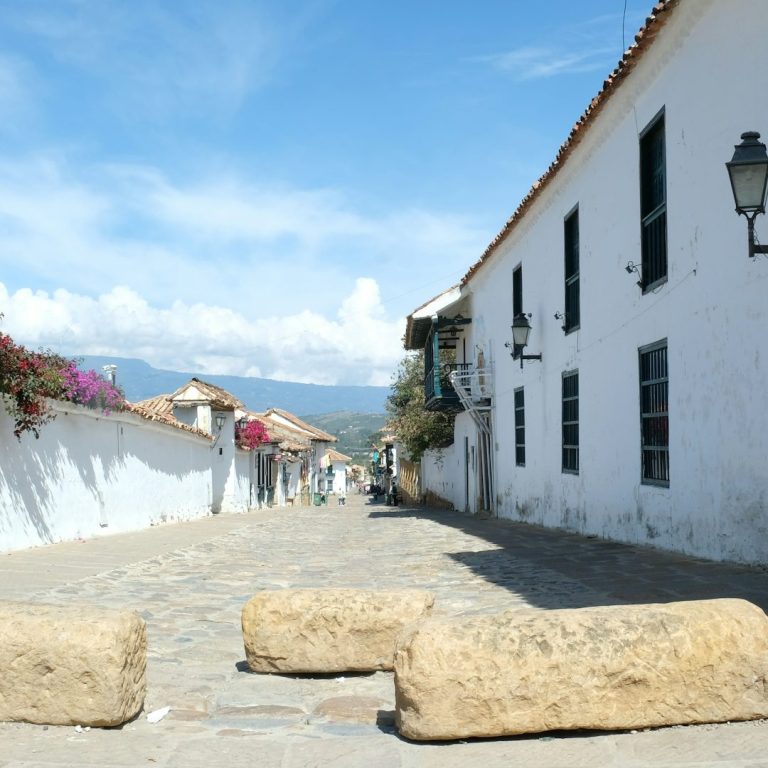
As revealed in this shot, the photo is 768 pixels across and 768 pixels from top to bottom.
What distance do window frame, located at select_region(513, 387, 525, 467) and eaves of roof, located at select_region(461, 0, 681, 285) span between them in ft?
10.8

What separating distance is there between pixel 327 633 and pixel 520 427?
13466 mm

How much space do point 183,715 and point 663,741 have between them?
2.21 meters

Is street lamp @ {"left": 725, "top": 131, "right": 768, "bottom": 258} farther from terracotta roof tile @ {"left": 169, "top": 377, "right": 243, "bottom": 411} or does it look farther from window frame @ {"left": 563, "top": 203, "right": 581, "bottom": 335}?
terracotta roof tile @ {"left": 169, "top": 377, "right": 243, "bottom": 411}

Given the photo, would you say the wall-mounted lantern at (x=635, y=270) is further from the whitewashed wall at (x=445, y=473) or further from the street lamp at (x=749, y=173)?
the whitewashed wall at (x=445, y=473)

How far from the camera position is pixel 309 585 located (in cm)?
859

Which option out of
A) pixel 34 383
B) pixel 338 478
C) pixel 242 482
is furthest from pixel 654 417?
pixel 338 478

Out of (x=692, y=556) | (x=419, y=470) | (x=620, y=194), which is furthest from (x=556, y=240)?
(x=419, y=470)

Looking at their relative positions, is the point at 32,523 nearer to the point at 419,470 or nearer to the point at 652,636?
the point at 652,636

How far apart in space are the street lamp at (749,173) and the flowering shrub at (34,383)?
27.8 feet

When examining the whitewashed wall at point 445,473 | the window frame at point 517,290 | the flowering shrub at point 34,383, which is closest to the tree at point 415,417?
the whitewashed wall at point 445,473

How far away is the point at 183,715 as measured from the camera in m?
4.41

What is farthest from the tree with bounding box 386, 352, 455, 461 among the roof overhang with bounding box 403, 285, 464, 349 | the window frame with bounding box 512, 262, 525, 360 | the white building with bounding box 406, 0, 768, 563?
the white building with bounding box 406, 0, 768, 563

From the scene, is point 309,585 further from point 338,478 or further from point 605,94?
point 338,478

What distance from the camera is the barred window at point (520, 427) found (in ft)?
58.9
